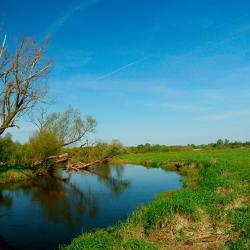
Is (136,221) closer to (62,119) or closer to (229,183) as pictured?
(229,183)

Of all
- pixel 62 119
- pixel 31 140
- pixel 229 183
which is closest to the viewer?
pixel 229 183

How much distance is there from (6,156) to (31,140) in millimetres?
3765

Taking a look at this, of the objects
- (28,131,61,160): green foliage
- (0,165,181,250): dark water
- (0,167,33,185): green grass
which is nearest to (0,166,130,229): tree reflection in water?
(0,165,181,250): dark water

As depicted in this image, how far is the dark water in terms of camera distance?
1169cm

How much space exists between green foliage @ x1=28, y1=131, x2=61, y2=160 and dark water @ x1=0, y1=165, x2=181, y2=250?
7632 mm

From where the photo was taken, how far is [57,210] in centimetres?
1606

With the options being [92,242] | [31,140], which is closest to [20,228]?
[92,242]

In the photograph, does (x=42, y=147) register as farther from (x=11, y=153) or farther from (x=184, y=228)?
(x=184, y=228)

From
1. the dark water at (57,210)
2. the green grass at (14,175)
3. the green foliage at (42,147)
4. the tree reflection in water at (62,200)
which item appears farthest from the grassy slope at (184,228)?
the green foliage at (42,147)

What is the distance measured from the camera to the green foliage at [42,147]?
33.2m

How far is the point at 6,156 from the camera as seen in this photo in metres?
35.8

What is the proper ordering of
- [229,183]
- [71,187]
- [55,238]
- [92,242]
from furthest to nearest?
[71,187]
[229,183]
[55,238]
[92,242]

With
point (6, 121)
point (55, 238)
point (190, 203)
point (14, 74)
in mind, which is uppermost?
point (14, 74)

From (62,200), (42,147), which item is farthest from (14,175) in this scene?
(62,200)
